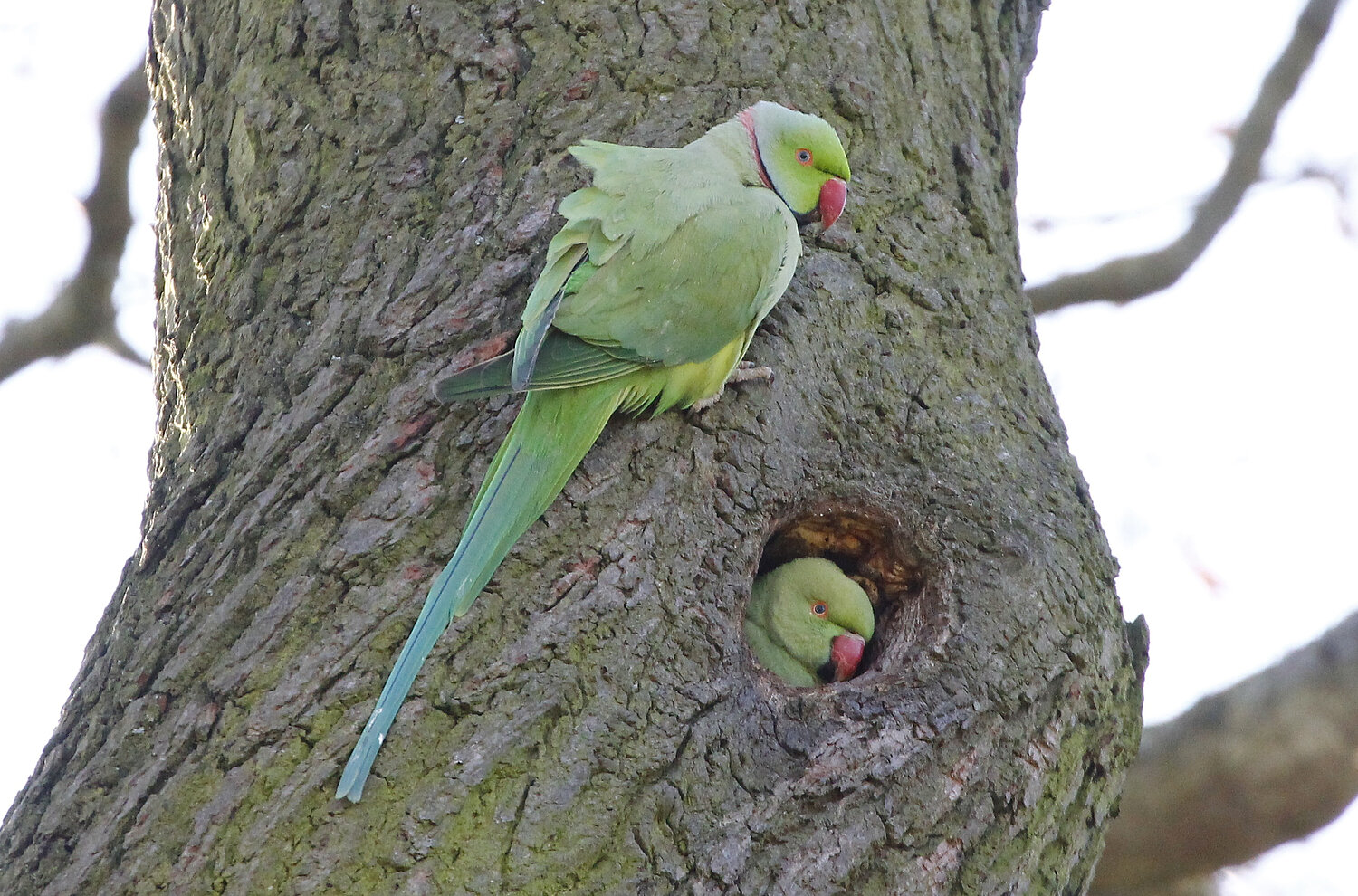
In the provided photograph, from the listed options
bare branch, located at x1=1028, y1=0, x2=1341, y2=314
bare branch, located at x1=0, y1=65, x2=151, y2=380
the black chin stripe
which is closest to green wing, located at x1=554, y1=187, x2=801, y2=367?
the black chin stripe

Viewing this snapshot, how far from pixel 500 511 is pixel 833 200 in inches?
42.0

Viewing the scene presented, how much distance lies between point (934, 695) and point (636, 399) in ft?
2.57

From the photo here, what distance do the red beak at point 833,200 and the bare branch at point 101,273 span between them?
11.2ft

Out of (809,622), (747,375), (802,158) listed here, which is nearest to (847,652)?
(809,622)

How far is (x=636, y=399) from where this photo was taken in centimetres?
219

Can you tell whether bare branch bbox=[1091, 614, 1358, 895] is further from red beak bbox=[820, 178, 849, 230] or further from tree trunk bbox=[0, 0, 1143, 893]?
red beak bbox=[820, 178, 849, 230]

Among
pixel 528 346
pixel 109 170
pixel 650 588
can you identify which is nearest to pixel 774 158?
pixel 528 346

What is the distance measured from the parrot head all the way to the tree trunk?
0.19 feet

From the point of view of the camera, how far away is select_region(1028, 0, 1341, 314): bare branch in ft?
16.4

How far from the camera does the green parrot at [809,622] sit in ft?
9.11

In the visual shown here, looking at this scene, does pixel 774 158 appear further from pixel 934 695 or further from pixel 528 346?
pixel 934 695

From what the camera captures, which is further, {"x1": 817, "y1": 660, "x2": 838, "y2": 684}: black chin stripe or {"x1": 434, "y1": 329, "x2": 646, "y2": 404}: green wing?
{"x1": 817, "y1": 660, "x2": 838, "y2": 684}: black chin stripe

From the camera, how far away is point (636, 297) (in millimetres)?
2236

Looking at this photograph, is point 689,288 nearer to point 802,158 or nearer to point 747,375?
point 747,375
